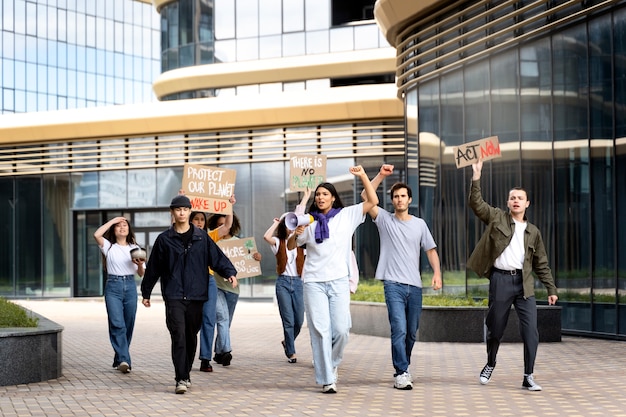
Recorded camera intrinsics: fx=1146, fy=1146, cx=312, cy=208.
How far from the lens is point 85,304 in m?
33.6

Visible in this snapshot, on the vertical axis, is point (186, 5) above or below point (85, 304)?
above

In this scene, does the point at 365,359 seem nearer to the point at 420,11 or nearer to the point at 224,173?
the point at 224,173

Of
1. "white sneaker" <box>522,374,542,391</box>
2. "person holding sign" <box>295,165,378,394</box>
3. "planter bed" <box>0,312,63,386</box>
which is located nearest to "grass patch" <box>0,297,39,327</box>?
"planter bed" <box>0,312,63,386</box>

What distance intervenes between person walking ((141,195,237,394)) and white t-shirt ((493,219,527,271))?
2.69 m

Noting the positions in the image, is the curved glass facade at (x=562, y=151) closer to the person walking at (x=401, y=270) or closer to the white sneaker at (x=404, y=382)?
the person walking at (x=401, y=270)

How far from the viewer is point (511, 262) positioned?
1097 cm

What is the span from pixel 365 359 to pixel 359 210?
394cm

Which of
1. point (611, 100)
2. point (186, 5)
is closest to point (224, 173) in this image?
point (611, 100)

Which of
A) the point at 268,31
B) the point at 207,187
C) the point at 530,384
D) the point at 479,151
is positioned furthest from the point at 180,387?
the point at 268,31

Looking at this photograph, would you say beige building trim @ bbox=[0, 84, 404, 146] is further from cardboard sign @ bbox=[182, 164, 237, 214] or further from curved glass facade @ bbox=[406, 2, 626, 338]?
cardboard sign @ bbox=[182, 164, 237, 214]

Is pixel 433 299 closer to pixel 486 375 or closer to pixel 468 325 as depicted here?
pixel 468 325

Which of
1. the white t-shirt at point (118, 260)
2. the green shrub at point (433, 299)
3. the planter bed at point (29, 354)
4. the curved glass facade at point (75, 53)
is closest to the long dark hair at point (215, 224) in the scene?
the white t-shirt at point (118, 260)

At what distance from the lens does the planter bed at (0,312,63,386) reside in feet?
37.9

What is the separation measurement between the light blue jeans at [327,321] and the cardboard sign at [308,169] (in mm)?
5382
